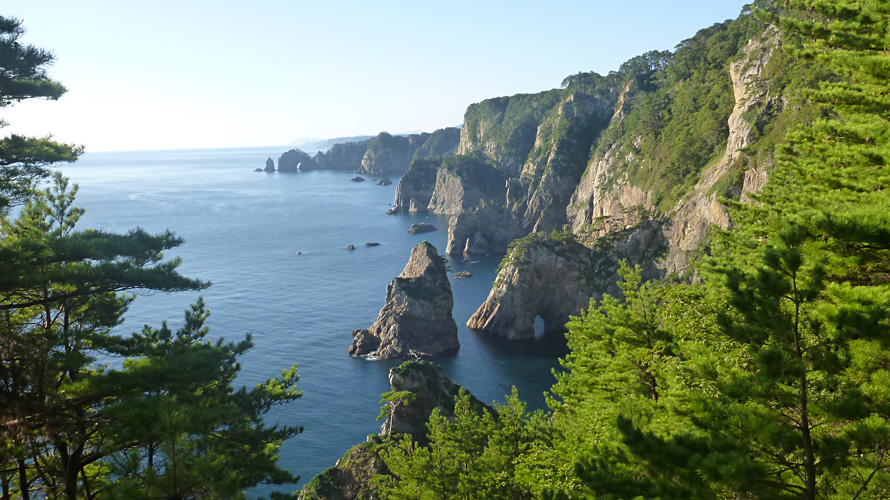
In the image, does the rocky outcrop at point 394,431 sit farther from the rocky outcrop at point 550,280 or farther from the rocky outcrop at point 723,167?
the rocky outcrop at point 723,167

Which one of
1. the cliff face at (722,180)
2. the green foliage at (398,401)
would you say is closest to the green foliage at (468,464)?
the green foliage at (398,401)

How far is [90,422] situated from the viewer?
50.9ft

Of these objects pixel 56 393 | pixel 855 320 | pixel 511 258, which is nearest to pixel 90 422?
pixel 56 393

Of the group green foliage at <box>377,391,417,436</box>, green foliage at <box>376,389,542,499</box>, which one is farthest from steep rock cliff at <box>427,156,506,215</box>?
green foliage at <box>376,389,542,499</box>

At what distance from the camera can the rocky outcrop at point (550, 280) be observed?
267ft

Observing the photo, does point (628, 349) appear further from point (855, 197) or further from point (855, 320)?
point (855, 320)

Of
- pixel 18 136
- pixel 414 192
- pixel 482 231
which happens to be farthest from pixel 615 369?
pixel 414 192

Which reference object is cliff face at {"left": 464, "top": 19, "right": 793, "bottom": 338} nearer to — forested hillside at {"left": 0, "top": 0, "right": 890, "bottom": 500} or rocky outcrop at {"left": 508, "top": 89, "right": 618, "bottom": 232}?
rocky outcrop at {"left": 508, "top": 89, "right": 618, "bottom": 232}

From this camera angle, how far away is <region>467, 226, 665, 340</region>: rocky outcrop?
267ft

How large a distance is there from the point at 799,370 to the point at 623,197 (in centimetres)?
9819

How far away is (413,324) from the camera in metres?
77.5

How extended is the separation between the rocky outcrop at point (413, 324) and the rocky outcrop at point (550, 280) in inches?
335

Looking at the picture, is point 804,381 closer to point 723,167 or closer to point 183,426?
point 183,426

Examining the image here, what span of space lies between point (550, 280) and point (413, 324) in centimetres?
2109
